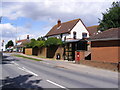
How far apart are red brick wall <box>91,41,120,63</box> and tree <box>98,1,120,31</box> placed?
18704mm

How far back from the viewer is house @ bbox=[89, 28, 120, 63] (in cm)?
2027

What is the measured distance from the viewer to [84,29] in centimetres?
5012

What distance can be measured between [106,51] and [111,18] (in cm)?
2198

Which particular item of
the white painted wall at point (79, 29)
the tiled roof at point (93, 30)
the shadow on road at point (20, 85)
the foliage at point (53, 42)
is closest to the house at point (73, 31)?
the white painted wall at point (79, 29)

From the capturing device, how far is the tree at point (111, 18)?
4034 centimetres

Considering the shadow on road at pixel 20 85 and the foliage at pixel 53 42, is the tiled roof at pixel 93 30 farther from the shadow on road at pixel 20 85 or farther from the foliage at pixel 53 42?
the shadow on road at pixel 20 85

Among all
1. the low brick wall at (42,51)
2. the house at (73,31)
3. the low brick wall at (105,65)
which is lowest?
the low brick wall at (105,65)

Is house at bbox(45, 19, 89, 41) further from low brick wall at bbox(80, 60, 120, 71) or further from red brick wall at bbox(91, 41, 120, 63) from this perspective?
low brick wall at bbox(80, 60, 120, 71)

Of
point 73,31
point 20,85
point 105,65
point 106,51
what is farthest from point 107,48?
point 73,31

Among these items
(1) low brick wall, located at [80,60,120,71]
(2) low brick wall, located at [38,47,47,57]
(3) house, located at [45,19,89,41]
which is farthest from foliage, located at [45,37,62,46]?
(1) low brick wall, located at [80,60,120,71]

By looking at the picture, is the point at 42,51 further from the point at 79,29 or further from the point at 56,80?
the point at 56,80

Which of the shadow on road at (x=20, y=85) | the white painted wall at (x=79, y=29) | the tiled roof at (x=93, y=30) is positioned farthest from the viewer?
the tiled roof at (x=93, y=30)

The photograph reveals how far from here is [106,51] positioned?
2156 centimetres

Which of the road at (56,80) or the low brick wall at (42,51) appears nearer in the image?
the road at (56,80)
